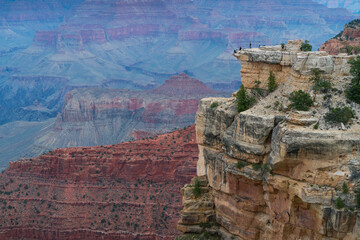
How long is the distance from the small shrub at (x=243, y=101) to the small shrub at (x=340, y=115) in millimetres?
6035

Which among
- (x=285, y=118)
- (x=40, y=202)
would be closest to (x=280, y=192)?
(x=285, y=118)

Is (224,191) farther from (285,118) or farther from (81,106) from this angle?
(81,106)

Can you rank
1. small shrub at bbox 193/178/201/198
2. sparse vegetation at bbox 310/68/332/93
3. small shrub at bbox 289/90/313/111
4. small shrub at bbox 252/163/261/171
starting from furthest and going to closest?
small shrub at bbox 193/178/201/198, small shrub at bbox 252/163/261/171, sparse vegetation at bbox 310/68/332/93, small shrub at bbox 289/90/313/111

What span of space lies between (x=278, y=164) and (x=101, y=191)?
36238 mm

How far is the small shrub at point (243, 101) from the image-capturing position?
29.6 metres

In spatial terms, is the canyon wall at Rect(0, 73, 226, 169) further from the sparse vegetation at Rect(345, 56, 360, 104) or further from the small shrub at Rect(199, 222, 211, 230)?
the sparse vegetation at Rect(345, 56, 360, 104)

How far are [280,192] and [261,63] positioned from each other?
Answer: 8.89m

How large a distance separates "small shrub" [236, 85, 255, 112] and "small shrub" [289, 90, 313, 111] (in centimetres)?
396

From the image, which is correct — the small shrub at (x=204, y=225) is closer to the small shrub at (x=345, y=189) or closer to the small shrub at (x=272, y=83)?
the small shrub at (x=272, y=83)

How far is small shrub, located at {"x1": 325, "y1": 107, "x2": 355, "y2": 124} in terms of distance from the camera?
24266 mm

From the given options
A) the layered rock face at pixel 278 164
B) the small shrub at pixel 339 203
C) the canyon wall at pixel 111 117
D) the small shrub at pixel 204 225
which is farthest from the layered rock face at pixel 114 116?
the small shrub at pixel 339 203

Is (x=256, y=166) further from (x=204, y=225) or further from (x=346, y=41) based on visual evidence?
(x=346, y=41)

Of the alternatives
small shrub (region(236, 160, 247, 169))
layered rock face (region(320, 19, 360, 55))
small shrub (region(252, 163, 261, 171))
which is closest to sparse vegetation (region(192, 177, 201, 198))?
small shrub (region(236, 160, 247, 169))

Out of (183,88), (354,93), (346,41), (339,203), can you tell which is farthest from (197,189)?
(183,88)
